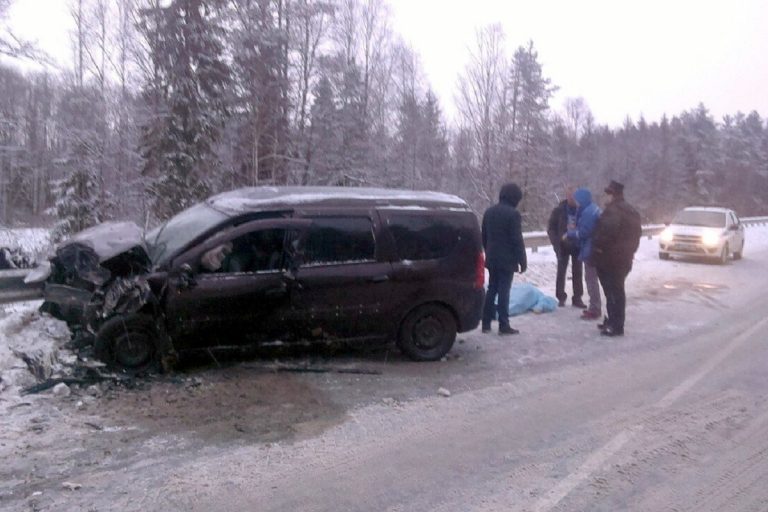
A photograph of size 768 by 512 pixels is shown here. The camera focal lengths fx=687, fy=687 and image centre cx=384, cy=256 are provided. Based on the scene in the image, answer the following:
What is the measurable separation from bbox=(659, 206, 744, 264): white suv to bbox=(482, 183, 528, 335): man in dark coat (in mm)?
12268

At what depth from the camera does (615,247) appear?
903 centimetres

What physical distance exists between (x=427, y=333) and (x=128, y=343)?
312 centimetres

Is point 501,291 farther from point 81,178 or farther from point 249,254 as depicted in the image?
point 81,178

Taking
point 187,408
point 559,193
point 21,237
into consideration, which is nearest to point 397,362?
point 187,408

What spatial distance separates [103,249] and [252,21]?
78.8 ft

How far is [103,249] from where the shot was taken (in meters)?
6.43

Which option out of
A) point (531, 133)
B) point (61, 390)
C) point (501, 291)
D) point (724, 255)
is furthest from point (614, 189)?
point (531, 133)

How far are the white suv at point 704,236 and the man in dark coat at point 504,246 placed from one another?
40.2 feet

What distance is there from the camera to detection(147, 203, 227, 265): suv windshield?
6570mm

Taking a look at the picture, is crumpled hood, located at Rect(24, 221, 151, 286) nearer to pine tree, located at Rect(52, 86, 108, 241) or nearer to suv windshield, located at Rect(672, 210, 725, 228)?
pine tree, located at Rect(52, 86, 108, 241)

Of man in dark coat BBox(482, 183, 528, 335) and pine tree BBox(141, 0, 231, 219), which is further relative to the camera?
pine tree BBox(141, 0, 231, 219)

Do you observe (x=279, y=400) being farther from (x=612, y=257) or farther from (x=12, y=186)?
(x=12, y=186)

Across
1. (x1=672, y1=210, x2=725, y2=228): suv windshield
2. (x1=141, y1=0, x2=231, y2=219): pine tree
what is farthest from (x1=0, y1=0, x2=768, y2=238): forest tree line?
(x1=672, y1=210, x2=725, y2=228): suv windshield

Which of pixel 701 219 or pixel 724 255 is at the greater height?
pixel 701 219
